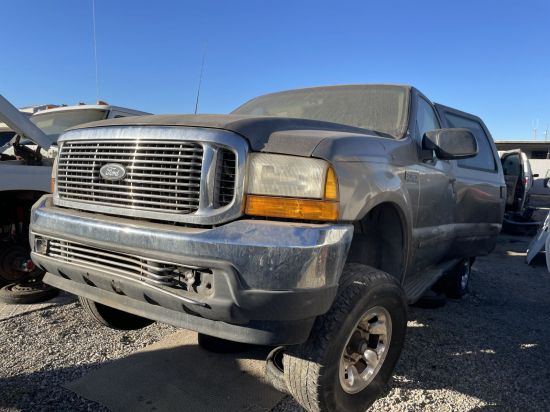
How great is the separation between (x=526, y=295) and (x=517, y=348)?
190 centimetres

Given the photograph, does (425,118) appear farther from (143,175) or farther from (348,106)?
(143,175)

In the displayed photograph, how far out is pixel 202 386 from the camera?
2.68 meters

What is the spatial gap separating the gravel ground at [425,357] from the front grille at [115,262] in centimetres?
85

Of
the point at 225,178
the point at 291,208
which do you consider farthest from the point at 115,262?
the point at 291,208

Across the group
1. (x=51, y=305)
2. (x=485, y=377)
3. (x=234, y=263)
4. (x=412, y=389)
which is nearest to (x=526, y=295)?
(x=485, y=377)

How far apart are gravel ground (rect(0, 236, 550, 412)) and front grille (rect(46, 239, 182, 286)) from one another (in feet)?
2.79

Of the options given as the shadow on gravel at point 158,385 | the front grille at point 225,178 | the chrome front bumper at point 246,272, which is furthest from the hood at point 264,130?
the shadow on gravel at point 158,385

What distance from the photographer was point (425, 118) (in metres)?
3.54

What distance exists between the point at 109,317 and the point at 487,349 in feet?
9.06

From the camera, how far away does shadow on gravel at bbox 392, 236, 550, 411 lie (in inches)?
108

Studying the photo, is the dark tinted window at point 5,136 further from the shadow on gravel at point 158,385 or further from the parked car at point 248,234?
the shadow on gravel at point 158,385

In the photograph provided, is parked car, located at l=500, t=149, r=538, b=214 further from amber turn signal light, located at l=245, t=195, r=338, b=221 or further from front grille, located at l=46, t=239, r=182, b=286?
front grille, located at l=46, t=239, r=182, b=286

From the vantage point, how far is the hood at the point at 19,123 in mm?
3859

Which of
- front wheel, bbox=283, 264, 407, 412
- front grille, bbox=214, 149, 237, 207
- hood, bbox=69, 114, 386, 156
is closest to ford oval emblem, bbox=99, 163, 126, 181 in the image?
hood, bbox=69, 114, 386, 156
